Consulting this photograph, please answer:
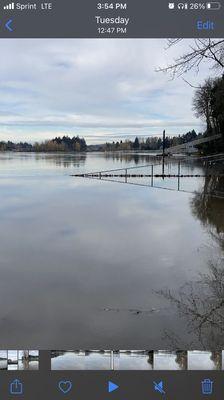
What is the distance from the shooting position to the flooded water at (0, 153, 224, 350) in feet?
16.3

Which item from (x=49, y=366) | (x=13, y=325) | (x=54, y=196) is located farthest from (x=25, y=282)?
(x=54, y=196)
